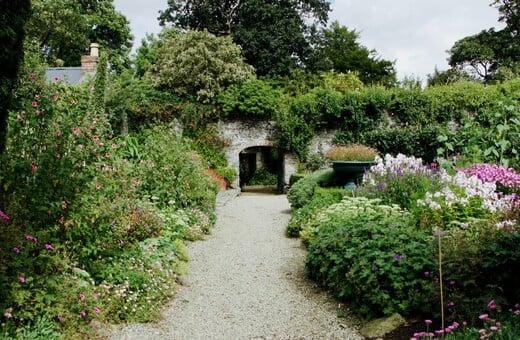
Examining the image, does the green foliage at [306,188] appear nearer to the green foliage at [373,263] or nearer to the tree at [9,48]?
the green foliage at [373,263]

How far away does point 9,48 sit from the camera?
3381 mm

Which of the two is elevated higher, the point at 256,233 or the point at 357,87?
the point at 357,87

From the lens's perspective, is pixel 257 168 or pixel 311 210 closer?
pixel 311 210

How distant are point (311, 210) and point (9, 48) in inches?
229

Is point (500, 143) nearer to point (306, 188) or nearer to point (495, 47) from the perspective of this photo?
point (306, 188)

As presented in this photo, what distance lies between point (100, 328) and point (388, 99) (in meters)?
14.9

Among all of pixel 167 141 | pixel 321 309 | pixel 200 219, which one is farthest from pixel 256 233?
pixel 321 309

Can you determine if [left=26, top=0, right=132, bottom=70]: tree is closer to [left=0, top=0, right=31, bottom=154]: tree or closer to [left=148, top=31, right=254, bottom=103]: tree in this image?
[left=148, top=31, right=254, bottom=103]: tree

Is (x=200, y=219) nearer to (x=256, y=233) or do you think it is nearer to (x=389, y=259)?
(x=256, y=233)

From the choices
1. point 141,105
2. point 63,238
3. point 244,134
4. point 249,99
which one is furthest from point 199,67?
point 63,238

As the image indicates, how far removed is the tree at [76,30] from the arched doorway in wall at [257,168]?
8.43m

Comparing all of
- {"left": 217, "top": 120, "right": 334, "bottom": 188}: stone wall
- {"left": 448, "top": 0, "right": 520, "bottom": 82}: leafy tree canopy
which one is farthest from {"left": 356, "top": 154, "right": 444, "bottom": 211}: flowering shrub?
{"left": 448, "top": 0, "right": 520, "bottom": 82}: leafy tree canopy

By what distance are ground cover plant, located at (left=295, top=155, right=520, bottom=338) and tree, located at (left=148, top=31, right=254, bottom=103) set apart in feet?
38.3

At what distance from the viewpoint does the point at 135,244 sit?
5.55m
